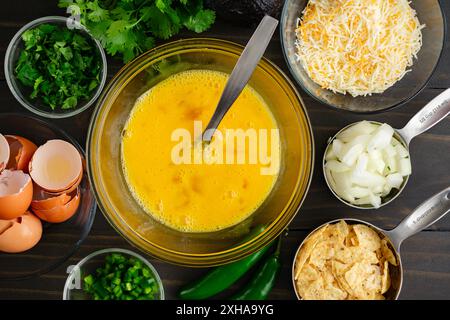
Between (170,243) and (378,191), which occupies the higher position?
(378,191)

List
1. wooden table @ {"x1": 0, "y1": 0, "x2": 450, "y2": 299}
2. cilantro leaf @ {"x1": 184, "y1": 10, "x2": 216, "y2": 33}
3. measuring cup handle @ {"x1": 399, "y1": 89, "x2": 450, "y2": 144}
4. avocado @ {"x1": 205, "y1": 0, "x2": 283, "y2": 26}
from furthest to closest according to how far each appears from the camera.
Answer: wooden table @ {"x1": 0, "y1": 0, "x2": 450, "y2": 299} < measuring cup handle @ {"x1": 399, "y1": 89, "x2": 450, "y2": 144} < cilantro leaf @ {"x1": 184, "y1": 10, "x2": 216, "y2": 33} < avocado @ {"x1": 205, "y1": 0, "x2": 283, "y2": 26}

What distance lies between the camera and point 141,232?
84.8 inches

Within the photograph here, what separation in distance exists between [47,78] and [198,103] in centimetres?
66

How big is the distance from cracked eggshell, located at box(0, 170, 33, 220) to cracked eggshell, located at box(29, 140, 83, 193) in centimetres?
5

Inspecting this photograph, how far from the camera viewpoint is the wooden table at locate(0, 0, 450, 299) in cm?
235

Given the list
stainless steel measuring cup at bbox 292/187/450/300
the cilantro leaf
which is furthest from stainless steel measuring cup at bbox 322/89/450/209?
the cilantro leaf

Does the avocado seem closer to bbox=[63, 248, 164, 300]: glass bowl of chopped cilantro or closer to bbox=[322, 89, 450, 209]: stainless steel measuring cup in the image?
bbox=[322, 89, 450, 209]: stainless steel measuring cup

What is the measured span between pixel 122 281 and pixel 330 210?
939mm

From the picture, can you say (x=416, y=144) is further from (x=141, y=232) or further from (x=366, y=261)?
(x=141, y=232)

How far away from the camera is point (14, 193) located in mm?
2092

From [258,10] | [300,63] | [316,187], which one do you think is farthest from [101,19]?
[316,187]

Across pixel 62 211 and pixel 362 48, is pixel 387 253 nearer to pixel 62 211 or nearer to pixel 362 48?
pixel 362 48

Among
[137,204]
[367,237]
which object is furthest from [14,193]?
[367,237]
